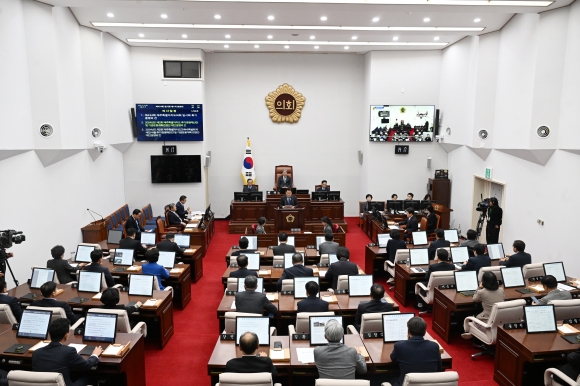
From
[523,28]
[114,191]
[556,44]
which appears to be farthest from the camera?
[114,191]

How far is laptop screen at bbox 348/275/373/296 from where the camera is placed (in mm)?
6855

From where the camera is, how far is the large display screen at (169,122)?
15250 millimetres

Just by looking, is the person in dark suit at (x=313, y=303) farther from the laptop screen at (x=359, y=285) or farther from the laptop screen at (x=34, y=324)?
the laptop screen at (x=34, y=324)

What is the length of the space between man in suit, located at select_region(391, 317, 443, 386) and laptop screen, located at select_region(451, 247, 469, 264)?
14.9 feet

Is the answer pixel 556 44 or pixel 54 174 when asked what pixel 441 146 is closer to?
pixel 556 44

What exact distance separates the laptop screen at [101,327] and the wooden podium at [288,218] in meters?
7.95

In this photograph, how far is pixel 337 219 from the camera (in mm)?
14750

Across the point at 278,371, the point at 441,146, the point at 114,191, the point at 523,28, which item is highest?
the point at 523,28

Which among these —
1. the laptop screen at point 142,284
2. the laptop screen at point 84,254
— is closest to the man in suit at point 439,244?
the laptop screen at point 142,284

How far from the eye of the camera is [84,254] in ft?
29.1

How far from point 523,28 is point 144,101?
11644 millimetres

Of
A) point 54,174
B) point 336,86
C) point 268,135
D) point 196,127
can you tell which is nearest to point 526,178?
point 336,86

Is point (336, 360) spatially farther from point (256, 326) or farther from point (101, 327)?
point (101, 327)

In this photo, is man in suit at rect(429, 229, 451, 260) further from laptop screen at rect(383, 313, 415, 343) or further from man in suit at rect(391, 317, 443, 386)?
man in suit at rect(391, 317, 443, 386)
